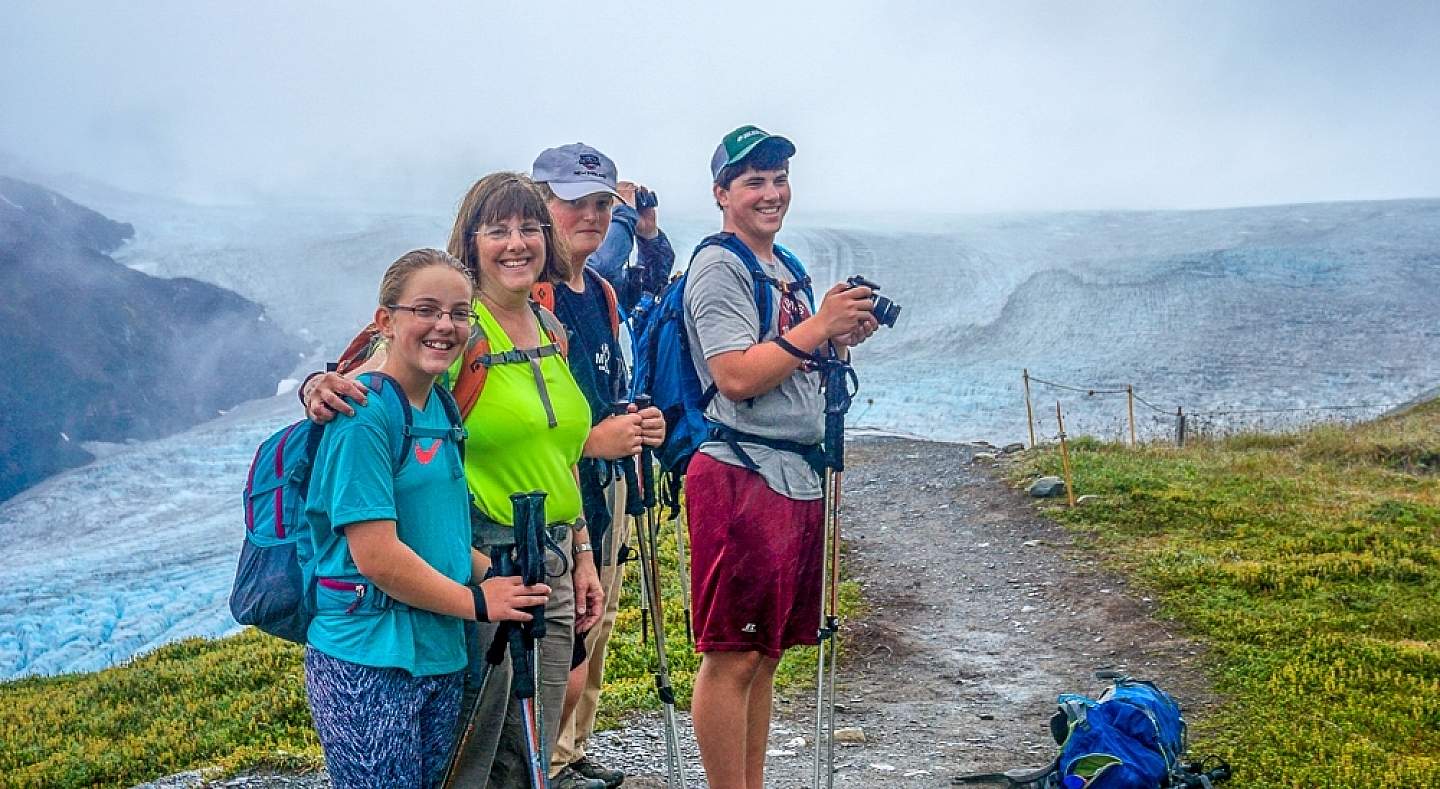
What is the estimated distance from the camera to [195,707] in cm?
734

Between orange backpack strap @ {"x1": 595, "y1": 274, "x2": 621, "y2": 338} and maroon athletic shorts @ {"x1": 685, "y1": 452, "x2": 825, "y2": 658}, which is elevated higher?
orange backpack strap @ {"x1": 595, "y1": 274, "x2": 621, "y2": 338}

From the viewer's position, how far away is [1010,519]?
1131 cm

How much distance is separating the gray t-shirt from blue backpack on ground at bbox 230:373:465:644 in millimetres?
1050

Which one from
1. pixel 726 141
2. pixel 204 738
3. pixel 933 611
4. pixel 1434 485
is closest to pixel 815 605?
pixel 726 141

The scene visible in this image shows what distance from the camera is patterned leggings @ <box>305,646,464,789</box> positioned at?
249 centimetres

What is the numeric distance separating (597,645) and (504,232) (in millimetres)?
2070

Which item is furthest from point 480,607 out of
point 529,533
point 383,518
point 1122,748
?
point 1122,748

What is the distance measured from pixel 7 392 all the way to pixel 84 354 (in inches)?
51.7

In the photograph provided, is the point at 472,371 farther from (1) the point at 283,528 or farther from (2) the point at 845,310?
(2) the point at 845,310

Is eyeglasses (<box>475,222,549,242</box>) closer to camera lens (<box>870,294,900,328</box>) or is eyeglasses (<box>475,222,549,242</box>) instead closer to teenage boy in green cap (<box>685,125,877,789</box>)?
teenage boy in green cap (<box>685,125,877,789</box>)

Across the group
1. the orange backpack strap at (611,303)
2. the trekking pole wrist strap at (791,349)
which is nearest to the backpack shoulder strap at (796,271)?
the trekking pole wrist strap at (791,349)

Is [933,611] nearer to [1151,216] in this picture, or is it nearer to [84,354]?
[84,354]

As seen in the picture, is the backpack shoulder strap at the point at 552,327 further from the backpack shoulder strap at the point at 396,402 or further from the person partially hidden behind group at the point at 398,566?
the backpack shoulder strap at the point at 396,402

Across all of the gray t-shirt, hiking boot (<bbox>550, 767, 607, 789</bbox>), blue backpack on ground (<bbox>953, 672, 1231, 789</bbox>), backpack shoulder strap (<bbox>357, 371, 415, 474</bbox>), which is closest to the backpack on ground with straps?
backpack shoulder strap (<bbox>357, 371, 415, 474</bbox>)
